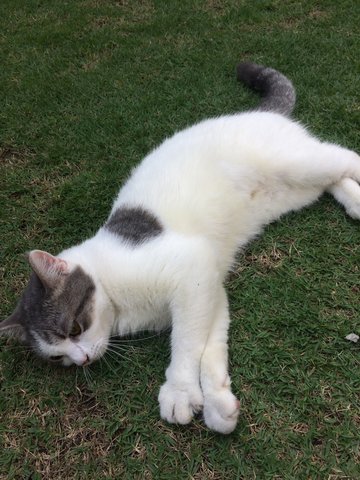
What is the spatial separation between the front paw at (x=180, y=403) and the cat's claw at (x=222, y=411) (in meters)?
0.07

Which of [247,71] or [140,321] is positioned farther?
[247,71]

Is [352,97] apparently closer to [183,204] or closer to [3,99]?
[183,204]

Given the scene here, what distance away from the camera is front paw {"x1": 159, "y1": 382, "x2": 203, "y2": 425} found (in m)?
2.14

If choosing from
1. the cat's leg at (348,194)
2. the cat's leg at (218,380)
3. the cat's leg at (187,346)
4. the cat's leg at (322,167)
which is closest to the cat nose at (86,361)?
the cat's leg at (187,346)

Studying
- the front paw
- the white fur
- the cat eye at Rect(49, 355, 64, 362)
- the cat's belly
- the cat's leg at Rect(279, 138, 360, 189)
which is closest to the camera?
the front paw

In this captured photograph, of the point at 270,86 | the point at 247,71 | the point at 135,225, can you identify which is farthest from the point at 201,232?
the point at 247,71

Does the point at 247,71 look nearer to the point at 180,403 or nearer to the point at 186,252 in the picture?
the point at 186,252

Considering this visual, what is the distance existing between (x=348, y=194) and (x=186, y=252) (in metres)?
1.15

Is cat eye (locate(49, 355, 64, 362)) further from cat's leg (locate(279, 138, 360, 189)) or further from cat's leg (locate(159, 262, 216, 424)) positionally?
cat's leg (locate(279, 138, 360, 189))

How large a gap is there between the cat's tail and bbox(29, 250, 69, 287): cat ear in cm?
195

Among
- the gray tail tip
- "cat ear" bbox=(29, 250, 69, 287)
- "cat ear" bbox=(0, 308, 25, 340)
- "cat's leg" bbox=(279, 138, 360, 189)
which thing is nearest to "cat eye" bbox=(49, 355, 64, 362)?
"cat ear" bbox=(0, 308, 25, 340)

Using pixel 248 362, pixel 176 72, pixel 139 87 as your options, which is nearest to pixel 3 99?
pixel 139 87

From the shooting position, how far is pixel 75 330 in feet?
7.63

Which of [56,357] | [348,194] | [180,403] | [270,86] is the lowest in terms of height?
[56,357]
